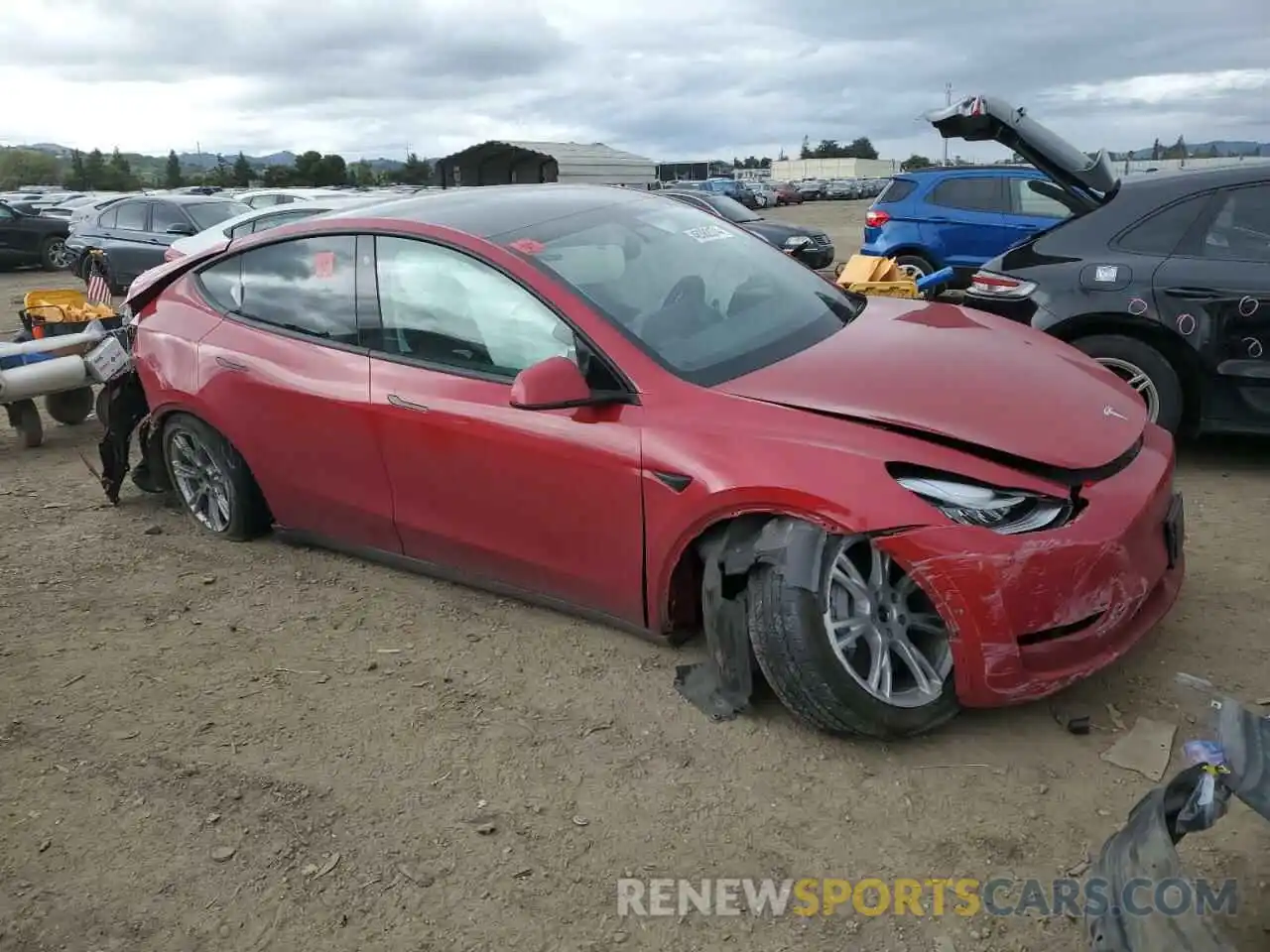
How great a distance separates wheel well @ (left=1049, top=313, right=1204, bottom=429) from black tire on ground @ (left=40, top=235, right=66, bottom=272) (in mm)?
20987

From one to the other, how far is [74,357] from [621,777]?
5453 millimetres

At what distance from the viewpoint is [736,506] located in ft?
9.63

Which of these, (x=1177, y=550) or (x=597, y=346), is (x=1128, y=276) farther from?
(x=597, y=346)

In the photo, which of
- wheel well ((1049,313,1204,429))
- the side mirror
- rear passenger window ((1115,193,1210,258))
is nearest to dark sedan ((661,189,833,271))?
rear passenger window ((1115,193,1210,258))

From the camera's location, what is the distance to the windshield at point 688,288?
131 inches

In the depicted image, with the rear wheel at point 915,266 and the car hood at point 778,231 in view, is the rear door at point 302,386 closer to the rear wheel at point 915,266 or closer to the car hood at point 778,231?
the rear wheel at point 915,266

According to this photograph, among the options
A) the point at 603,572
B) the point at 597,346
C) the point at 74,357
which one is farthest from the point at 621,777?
the point at 74,357

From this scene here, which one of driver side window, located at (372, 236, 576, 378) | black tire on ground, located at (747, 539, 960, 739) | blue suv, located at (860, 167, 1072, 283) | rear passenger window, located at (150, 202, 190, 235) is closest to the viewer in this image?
black tire on ground, located at (747, 539, 960, 739)

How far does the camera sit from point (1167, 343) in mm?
4918

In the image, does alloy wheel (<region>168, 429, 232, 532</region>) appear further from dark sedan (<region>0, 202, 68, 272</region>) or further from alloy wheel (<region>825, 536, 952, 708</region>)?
dark sedan (<region>0, 202, 68, 272</region>)

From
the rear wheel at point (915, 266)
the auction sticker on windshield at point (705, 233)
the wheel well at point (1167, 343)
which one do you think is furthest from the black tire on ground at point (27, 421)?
the rear wheel at point (915, 266)

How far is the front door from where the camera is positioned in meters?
3.24

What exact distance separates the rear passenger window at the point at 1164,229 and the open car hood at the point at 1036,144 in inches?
12.7

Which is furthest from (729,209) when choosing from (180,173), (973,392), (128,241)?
(180,173)
